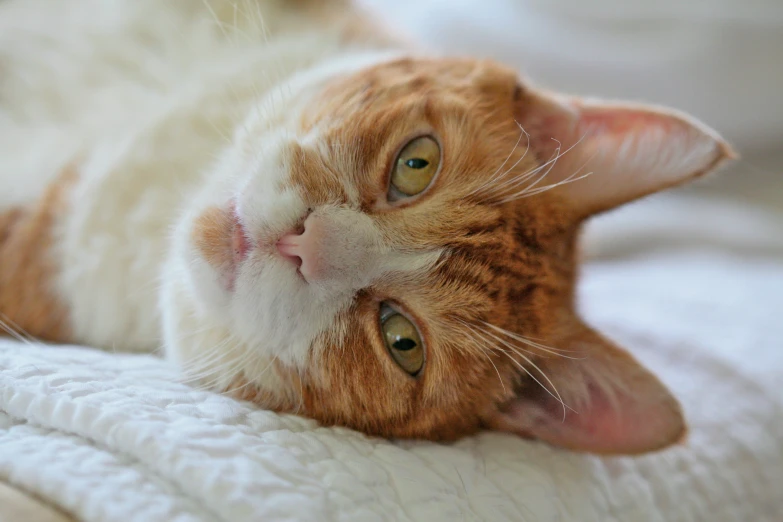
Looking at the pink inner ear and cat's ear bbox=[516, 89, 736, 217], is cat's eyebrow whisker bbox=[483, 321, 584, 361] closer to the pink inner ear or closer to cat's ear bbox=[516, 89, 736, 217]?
the pink inner ear

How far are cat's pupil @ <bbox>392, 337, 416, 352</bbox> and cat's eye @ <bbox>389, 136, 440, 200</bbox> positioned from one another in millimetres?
280

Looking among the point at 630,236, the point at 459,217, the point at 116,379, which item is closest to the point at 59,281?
the point at 116,379

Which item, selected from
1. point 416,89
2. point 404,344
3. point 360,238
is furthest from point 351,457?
point 416,89

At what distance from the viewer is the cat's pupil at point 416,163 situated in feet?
4.10

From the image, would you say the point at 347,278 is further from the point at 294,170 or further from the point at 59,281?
the point at 59,281

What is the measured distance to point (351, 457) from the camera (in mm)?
989

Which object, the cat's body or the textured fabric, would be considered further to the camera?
the textured fabric

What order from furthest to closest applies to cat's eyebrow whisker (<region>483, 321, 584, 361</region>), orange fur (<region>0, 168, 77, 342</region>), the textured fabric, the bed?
the textured fabric
orange fur (<region>0, 168, 77, 342</region>)
cat's eyebrow whisker (<region>483, 321, 584, 361</region>)
the bed

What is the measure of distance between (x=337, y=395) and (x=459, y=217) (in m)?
0.41

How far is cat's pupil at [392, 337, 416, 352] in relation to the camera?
1.21m

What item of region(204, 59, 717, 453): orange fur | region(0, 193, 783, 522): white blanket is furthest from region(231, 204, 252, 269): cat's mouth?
region(0, 193, 783, 522): white blanket

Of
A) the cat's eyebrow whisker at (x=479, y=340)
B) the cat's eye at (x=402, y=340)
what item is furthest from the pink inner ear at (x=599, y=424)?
the cat's eye at (x=402, y=340)

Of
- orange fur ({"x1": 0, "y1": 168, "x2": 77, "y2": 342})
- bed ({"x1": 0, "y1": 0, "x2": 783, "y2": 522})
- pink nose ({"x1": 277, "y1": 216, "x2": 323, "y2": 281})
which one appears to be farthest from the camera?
orange fur ({"x1": 0, "y1": 168, "x2": 77, "y2": 342})

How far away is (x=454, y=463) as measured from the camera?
1092mm
